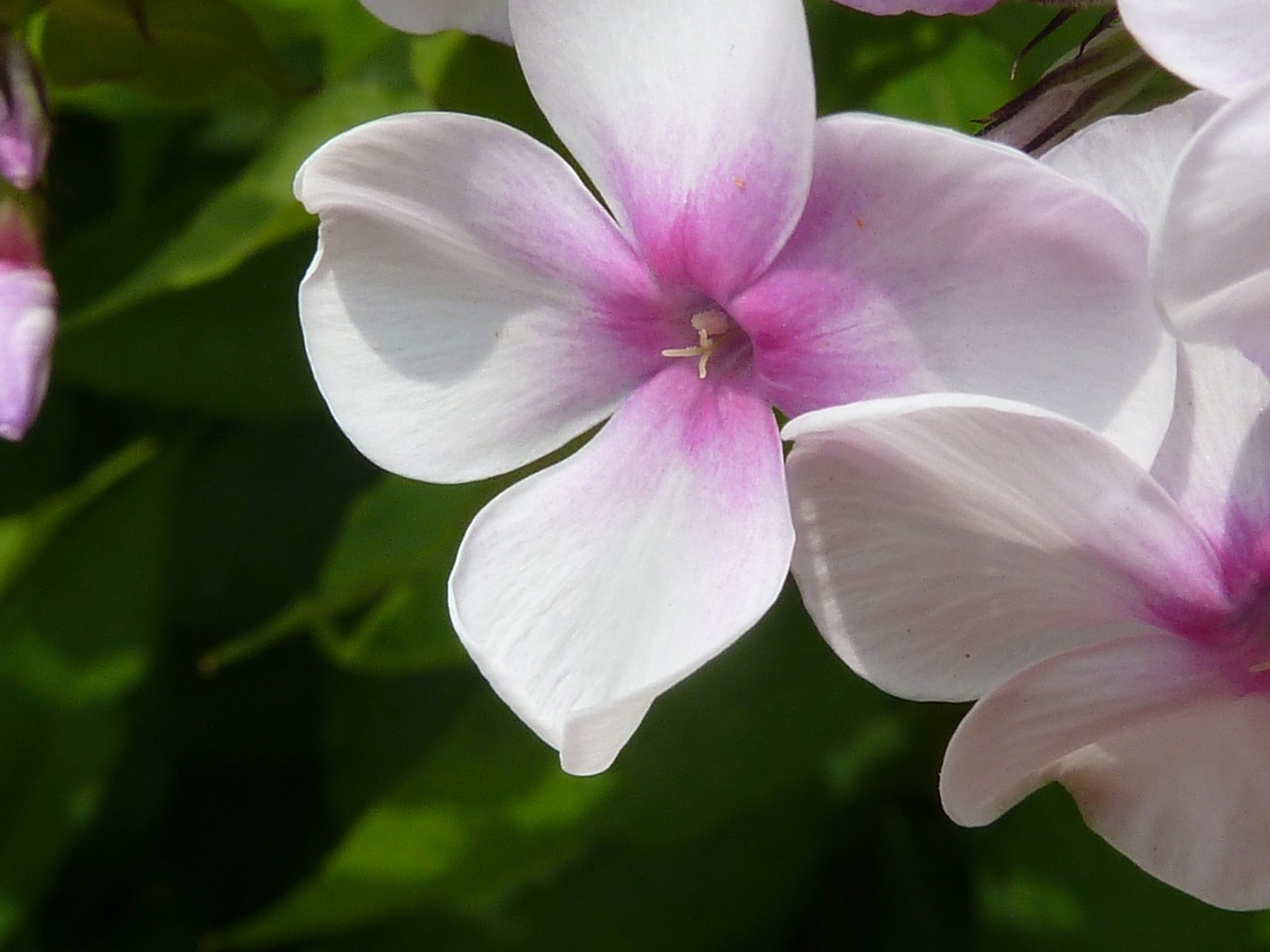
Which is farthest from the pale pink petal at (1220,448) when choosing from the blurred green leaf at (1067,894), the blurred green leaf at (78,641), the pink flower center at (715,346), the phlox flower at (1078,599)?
the blurred green leaf at (78,641)

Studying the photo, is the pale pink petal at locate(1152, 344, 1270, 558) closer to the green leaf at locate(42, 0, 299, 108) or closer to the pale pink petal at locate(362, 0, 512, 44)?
the pale pink petal at locate(362, 0, 512, 44)

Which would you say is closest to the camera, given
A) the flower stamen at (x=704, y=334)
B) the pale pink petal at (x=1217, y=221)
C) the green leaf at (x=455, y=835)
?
the pale pink petal at (x=1217, y=221)

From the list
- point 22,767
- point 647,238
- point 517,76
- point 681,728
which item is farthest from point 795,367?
point 22,767

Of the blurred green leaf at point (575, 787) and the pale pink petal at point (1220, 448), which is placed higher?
the pale pink petal at point (1220, 448)

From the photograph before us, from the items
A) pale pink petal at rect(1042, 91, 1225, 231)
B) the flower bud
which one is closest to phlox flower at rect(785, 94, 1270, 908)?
pale pink petal at rect(1042, 91, 1225, 231)

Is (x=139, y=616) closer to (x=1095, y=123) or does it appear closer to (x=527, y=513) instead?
(x=527, y=513)

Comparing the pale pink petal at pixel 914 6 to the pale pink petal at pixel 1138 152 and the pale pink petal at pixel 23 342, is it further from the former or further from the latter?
the pale pink petal at pixel 23 342
